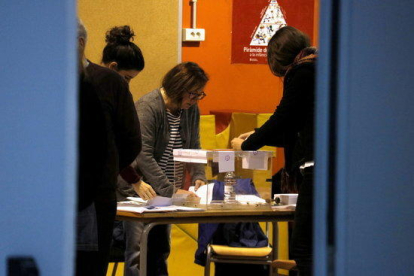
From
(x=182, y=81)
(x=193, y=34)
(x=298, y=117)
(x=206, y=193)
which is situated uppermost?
(x=193, y=34)

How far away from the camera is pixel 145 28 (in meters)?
4.89

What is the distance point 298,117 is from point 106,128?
0.95 m

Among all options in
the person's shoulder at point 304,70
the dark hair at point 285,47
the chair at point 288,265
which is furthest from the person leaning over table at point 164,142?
the person's shoulder at point 304,70

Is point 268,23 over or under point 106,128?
over

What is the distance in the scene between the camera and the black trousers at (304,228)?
2.68 metres

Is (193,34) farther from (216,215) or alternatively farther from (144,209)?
(144,209)

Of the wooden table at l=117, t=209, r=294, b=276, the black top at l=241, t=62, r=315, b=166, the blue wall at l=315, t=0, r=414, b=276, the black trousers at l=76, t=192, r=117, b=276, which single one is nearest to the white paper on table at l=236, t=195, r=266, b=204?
the wooden table at l=117, t=209, r=294, b=276

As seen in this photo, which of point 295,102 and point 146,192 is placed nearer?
point 295,102

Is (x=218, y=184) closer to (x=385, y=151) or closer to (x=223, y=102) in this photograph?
(x=223, y=102)

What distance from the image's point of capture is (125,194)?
12.3 feet

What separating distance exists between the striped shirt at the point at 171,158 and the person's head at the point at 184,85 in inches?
3.6

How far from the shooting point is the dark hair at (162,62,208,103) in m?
3.67

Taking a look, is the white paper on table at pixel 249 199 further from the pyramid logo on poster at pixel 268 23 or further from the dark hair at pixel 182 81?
the pyramid logo on poster at pixel 268 23

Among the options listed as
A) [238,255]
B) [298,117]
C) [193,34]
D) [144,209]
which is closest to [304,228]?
[298,117]
